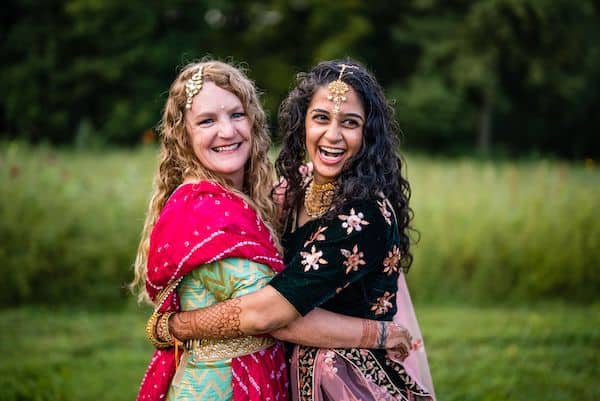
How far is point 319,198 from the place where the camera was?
261 cm

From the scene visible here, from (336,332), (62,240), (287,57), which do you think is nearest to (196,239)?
(336,332)

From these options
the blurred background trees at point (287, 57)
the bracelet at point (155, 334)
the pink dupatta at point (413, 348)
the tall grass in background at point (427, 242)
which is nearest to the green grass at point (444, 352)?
the tall grass in background at point (427, 242)

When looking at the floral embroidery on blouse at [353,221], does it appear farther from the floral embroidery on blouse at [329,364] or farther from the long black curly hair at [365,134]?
the floral embroidery on blouse at [329,364]

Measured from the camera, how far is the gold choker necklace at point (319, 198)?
8.44ft

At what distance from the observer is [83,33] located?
71.7ft

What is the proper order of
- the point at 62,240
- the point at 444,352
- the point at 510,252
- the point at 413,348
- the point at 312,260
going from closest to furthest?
the point at 312,260, the point at 413,348, the point at 444,352, the point at 62,240, the point at 510,252

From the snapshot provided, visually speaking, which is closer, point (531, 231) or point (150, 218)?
point (150, 218)

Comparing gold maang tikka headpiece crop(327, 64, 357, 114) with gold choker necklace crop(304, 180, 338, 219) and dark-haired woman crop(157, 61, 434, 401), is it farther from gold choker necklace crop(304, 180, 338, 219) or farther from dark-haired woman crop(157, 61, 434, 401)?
gold choker necklace crop(304, 180, 338, 219)

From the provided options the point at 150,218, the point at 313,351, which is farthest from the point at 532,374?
the point at 150,218

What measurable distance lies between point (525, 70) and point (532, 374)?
20.7 meters

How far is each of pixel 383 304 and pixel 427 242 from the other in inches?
197

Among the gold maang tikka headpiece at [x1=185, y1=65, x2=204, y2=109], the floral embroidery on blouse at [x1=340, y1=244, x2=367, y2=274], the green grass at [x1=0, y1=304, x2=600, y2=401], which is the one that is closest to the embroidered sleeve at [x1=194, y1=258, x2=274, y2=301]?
the floral embroidery on blouse at [x1=340, y1=244, x2=367, y2=274]

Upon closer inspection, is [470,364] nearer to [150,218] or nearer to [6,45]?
[150,218]

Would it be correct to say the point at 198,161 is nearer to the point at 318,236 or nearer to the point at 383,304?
the point at 318,236
